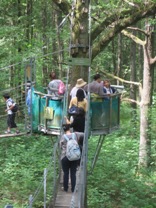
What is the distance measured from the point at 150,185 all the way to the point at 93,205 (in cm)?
247

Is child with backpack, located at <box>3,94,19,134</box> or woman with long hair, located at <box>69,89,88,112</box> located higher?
woman with long hair, located at <box>69,89,88,112</box>

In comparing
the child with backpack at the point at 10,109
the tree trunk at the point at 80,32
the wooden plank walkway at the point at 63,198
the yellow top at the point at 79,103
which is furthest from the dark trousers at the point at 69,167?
the child with backpack at the point at 10,109

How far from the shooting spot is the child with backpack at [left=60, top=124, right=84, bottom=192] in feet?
18.6

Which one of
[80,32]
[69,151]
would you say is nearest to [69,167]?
[69,151]

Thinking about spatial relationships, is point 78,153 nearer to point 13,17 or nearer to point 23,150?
point 23,150

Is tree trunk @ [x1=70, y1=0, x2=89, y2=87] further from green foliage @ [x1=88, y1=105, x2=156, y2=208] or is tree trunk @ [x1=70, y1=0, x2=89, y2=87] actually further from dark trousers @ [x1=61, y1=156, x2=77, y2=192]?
green foliage @ [x1=88, y1=105, x2=156, y2=208]

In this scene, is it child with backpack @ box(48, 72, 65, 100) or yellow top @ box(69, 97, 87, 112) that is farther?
child with backpack @ box(48, 72, 65, 100)

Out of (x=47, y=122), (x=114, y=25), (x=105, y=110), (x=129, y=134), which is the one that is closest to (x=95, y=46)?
(x=114, y=25)

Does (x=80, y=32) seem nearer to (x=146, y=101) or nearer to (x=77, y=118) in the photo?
(x=77, y=118)

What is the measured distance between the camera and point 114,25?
7125mm

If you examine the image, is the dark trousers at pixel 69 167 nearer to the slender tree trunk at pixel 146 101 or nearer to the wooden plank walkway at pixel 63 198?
the wooden plank walkway at pixel 63 198

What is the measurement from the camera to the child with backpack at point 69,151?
5668 mm

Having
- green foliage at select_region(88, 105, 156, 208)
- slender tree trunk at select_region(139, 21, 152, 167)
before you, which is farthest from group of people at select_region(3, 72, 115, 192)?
slender tree trunk at select_region(139, 21, 152, 167)

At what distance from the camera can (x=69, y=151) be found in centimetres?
566
